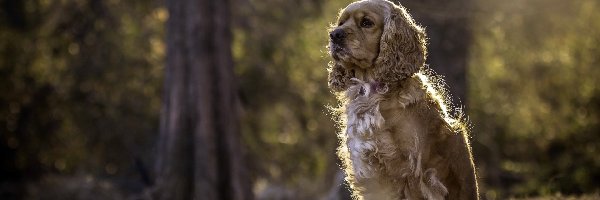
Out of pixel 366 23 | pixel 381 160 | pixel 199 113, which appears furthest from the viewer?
pixel 199 113

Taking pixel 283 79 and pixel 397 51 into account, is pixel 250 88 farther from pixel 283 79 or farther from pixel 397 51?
pixel 397 51

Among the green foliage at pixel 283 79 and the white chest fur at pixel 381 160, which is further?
the green foliage at pixel 283 79

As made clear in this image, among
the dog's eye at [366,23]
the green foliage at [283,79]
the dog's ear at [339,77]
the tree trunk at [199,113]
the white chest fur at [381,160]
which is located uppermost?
the green foliage at [283,79]

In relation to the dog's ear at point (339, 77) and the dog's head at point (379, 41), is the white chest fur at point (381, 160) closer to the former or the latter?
the dog's head at point (379, 41)

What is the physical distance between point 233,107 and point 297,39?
9.88 metres

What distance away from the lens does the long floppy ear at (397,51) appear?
667 centimetres

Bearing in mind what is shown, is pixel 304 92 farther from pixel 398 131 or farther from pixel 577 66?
pixel 398 131

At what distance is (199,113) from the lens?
48.6ft

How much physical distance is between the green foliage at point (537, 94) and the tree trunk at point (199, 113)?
408 centimetres

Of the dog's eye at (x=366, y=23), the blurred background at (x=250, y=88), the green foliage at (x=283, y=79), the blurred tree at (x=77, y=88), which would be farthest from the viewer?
the green foliage at (x=283, y=79)

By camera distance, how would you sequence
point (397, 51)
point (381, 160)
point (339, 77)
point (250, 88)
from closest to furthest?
point (381, 160) → point (397, 51) → point (339, 77) → point (250, 88)

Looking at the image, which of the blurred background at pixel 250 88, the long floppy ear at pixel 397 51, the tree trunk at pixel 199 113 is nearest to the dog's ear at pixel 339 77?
the long floppy ear at pixel 397 51

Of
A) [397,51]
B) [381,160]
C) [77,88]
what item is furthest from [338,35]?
[77,88]

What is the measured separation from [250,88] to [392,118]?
18516 millimetres
